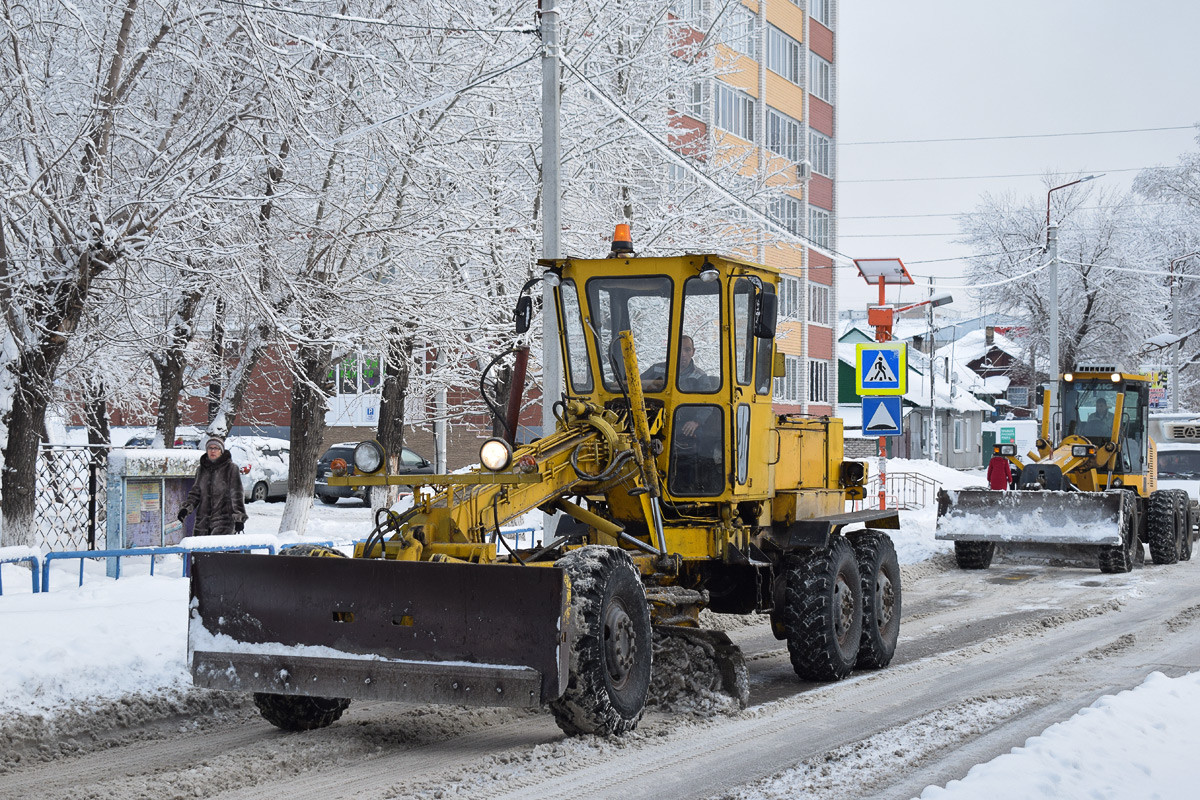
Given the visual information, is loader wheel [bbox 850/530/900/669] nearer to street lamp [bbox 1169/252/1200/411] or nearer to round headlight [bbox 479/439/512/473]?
round headlight [bbox 479/439/512/473]

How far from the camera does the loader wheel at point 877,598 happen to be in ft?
33.3

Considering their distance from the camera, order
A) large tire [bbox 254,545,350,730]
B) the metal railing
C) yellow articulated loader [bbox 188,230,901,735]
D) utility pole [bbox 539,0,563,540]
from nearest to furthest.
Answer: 1. yellow articulated loader [bbox 188,230,901,735]
2. large tire [bbox 254,545,350,730]
3. utility pole [bbox 539,0,563,540]
4. the metal railing

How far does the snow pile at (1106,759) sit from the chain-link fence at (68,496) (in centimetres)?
1216

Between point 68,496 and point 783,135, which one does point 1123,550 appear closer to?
point 68,496

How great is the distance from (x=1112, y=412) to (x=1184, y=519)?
1.89 metres

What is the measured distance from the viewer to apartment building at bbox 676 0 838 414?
3956 cm

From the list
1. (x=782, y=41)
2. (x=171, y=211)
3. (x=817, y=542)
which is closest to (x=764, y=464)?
(x=817, y=542)

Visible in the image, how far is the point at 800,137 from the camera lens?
4534 cm

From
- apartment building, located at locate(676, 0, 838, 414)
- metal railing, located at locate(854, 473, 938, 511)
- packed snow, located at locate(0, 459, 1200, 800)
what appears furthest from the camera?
apartment building, located at locate(676, 0, 838, 414)

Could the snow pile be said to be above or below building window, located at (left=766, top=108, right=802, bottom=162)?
below

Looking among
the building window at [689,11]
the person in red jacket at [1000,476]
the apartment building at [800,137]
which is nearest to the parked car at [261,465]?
the building window at [689,11]

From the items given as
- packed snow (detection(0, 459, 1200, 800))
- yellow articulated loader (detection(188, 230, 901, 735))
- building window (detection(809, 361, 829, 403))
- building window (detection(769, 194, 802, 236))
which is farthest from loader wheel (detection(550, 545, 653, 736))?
building window (detection(809, 361, 829, 403))

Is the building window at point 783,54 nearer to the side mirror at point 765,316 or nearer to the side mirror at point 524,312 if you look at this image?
the side mirror at point 765,316

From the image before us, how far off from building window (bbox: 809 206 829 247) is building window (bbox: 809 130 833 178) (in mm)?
1566
